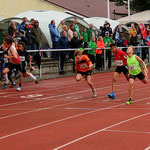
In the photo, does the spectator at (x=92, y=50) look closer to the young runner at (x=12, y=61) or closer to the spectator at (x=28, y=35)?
the spectator at (x=28, y=35)

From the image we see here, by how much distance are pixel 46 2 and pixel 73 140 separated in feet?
128

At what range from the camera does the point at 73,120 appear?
32.6ft

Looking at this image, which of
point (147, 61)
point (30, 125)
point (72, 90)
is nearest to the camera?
point (30, 125)

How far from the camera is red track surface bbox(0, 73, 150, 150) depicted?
761 cm

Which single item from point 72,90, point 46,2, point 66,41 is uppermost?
point 46,2

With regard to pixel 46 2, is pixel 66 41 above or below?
below

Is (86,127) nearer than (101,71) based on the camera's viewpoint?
Yes

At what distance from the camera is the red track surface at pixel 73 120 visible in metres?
7.61

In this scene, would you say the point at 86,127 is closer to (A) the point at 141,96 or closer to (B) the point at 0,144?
(B) the point at 0,144

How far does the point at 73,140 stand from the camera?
785cm

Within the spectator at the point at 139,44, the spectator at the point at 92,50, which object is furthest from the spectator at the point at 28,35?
the spectator at the point at 139,44

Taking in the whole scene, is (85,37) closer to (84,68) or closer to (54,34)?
(54,34)

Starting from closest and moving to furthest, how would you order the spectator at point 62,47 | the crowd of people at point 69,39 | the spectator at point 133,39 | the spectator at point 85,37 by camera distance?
1. the crowd of people at point 69,39
2. the spectator at point 62,47
3. the spectator at point 85,37
4. the spectator at point 133,39

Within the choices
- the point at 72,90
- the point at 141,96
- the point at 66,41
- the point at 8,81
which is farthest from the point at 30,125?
the point at 66,41
